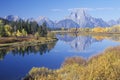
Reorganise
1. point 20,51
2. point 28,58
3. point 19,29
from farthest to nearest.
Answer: point 19,29
point 20,51
point 28,58

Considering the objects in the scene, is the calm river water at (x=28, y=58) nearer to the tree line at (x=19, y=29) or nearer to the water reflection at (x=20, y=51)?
the water reflection at (x=20, y=51)

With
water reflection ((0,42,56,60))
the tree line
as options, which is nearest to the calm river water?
water reflection ((0,42,56,60))

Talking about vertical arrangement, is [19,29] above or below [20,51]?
above

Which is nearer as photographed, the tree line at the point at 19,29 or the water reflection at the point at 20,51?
the water reflection at the point at 20,51

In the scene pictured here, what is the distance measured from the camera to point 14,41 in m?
127

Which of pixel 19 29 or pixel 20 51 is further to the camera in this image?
pixel 19 29

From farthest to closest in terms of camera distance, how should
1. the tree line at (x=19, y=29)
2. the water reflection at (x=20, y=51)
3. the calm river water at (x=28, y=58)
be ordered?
1. the tree line at (x=19, y=29)
2. the water reflection at (x=20, y=51)
3. the calm river water at (x=28, y=58)

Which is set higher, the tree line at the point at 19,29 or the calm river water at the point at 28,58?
the tree line at the point at 19,29

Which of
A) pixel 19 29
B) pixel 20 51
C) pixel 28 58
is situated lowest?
pixel 28 58

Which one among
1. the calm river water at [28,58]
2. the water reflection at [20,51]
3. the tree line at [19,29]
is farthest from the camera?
the tree line at [19,29]

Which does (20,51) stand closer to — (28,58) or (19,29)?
(28,58)

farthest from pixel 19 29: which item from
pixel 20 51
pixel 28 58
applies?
pixel 28 58

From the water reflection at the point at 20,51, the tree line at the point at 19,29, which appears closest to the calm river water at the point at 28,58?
the water reflection at the point at 20,51

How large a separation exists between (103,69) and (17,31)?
143m
